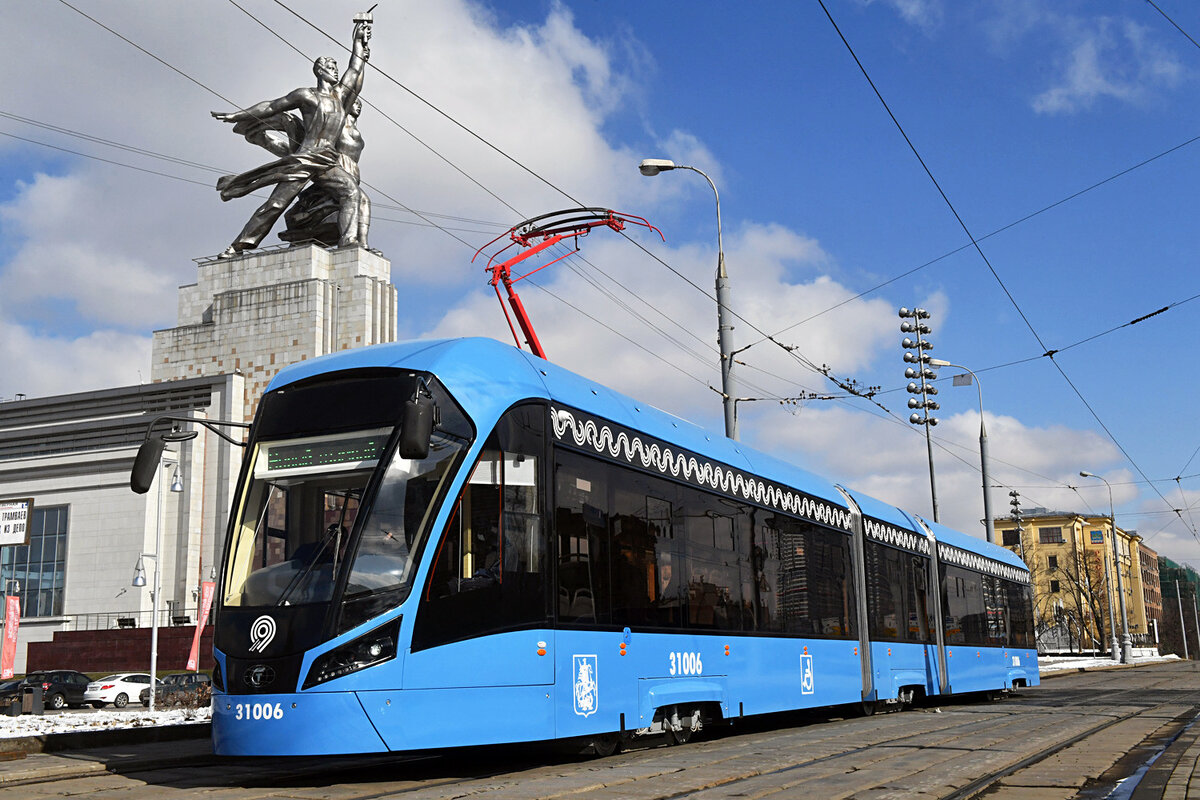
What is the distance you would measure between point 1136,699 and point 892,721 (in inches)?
420

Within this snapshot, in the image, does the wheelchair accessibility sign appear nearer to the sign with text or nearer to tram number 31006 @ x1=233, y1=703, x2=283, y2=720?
tram number 31006 @ x1=233, y1=703, x2=283, y2=720

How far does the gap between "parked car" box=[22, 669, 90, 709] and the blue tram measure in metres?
25.5

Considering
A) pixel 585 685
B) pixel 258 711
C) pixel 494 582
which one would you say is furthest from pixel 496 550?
pixel 258 711

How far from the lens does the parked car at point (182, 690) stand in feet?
92.1

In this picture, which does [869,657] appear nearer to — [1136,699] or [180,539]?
[1136,699]

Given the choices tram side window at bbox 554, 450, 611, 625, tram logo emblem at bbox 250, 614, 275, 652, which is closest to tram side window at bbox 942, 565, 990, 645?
tram side window at bbox 554, 450, 611, 625

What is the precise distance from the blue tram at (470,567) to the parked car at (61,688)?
83.5 feet

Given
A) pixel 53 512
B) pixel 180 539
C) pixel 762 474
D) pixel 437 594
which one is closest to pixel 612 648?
pixel 437 594

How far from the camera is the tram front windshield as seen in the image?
9.08m

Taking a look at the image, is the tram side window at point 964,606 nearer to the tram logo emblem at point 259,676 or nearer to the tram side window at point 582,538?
the tram side window at point 582,538

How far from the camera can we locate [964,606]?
77.4 ft

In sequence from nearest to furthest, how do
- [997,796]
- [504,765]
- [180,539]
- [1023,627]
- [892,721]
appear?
[997,796], [504,765], [892,721], [1023,627], [180,539]

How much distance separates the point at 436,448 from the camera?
957 cm

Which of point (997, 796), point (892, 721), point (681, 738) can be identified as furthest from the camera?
point (892, 721)
